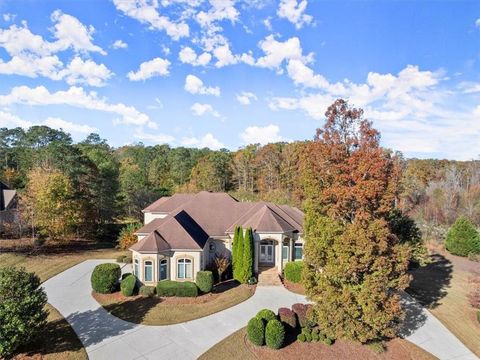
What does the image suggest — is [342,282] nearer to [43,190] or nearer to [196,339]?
[196,339]

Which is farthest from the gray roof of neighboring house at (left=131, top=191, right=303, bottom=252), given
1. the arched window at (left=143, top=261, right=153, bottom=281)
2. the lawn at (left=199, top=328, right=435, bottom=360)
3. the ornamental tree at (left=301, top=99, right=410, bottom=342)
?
the ornamental tree at (left=301, top=99, right=410, bottom=342)

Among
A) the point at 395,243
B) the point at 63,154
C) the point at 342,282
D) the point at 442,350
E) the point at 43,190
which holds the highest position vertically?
the point at 63,154

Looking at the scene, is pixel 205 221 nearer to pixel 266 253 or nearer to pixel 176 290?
pixel 266 253

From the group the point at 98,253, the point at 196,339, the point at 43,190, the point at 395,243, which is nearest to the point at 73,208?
the point at 43,190

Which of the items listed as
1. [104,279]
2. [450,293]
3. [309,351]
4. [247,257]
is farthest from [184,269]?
[450,293]

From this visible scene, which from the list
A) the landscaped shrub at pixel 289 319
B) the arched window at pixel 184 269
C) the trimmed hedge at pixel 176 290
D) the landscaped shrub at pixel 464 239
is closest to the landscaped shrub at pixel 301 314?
the landscaped shrub at pixel 289 319

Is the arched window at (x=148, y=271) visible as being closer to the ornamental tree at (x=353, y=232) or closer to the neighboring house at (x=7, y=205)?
the ornamental tree at (x=353, y=232)

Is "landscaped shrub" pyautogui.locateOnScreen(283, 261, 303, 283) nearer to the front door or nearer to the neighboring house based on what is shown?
the front door
